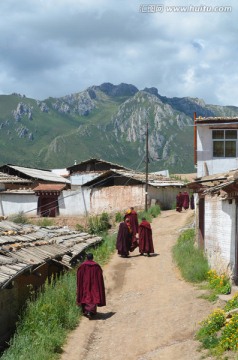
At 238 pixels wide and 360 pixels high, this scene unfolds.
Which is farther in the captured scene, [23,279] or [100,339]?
[23,279]

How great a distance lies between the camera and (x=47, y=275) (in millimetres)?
11922

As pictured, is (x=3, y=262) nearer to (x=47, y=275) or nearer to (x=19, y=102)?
(x=47, y=275)

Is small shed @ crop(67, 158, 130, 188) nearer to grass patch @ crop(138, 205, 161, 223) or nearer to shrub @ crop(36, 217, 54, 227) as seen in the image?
shrub @ crop(36, 217, 54, 227)

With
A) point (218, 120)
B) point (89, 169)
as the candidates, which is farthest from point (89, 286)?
point (89, 169)

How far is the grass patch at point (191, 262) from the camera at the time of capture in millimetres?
12526

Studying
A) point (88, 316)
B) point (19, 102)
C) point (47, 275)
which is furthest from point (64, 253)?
point (19, 102)

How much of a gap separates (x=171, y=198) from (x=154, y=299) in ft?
72.4

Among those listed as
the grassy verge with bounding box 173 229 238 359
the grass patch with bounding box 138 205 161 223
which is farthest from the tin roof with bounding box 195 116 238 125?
the grass patch with bounding box 138 205 161 223

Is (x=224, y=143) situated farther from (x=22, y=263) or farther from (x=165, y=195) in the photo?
Answer: (x=22, y=263)

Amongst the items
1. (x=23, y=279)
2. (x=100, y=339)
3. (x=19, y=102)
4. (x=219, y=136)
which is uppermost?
(x=19, y=102)

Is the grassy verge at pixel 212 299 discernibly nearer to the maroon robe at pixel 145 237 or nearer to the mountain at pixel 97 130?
the maroon robe at pixel 145 237

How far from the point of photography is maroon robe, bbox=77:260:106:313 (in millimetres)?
10234

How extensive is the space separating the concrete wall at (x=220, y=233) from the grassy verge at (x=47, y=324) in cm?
359

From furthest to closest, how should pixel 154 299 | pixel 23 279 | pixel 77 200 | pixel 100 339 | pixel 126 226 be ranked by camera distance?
pixel 77 200
pixel 126 226
pixel 154 299
pixel 23 279
pixel 100 339
